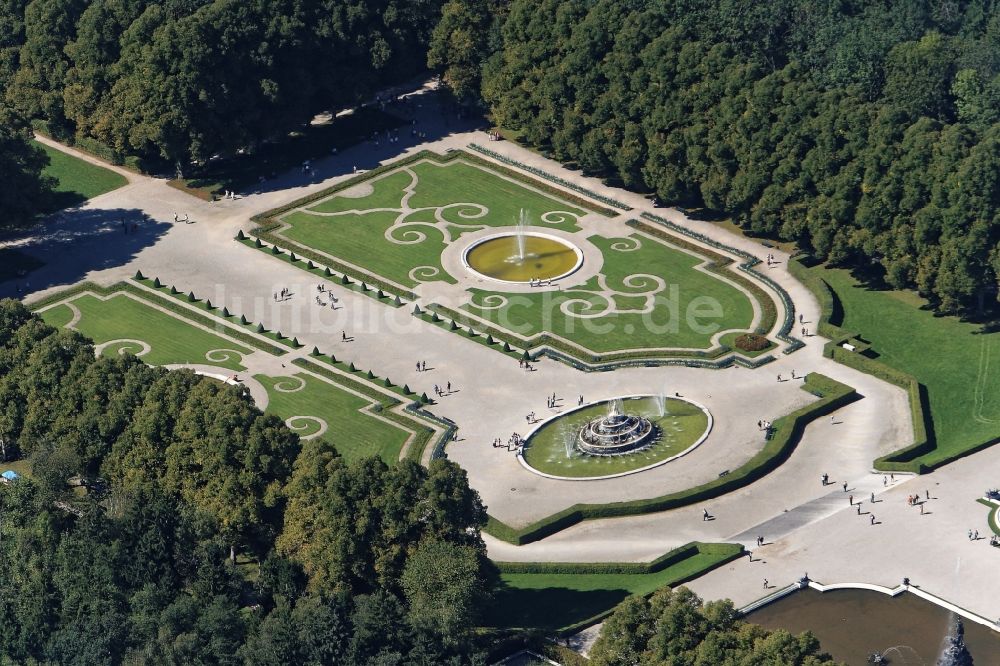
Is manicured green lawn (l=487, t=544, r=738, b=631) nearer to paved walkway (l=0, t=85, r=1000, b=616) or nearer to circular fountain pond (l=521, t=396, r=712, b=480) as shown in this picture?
paved walkway (l=0, t=85, r=1000, b=616)

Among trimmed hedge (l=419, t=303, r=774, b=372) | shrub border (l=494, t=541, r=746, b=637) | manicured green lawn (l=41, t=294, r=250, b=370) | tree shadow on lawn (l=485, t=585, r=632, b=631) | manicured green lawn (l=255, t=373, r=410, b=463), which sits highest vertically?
manicured green lawn (l=41, t=294, r=250, b=370)

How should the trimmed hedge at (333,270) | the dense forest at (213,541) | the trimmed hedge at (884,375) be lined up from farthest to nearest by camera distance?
the trimmed hedge at (333,270), the trimmed hedge at (884,375), the dense forest at (213,541)

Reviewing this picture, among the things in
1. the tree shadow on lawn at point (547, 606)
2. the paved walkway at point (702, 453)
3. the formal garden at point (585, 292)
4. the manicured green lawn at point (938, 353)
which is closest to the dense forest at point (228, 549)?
the tree shadow on lawn at point (547, 606)

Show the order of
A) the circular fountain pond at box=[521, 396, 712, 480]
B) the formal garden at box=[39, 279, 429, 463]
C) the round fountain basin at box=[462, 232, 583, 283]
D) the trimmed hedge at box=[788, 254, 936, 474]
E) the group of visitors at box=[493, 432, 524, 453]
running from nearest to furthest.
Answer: the trimmed hedge at box=[788, 254, 936, 474] → the circular fountain pond at box=[521, 396, 712, 480] → the group of visitors at box=[493, 432, 524, 453] → the formal garden at box=[39, 279, 429, 463] → the round fountain basin at box=[462, 232, 583, 283]

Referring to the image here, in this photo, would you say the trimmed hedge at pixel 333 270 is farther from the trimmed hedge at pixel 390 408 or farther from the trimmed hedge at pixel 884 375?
the trimmed hedge at pixel 884 375

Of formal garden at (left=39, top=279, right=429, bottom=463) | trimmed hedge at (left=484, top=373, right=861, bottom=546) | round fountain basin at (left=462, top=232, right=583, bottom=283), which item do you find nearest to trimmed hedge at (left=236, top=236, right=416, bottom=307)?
round fountain basin at (left=462, top=232, right=583, bottom=283)

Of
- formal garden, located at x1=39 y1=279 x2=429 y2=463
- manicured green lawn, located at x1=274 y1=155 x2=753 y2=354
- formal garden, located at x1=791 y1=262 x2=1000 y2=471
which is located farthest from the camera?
manicured green lawn, located at x1=274 y1=155 x2=753 y2=354

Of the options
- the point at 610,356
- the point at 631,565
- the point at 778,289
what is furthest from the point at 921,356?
the point at 631,565

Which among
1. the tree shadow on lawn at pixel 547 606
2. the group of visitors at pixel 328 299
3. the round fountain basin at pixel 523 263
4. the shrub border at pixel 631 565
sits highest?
the round fountain basin at pixel 523 263

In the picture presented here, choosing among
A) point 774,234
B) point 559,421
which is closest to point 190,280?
point 559,421
